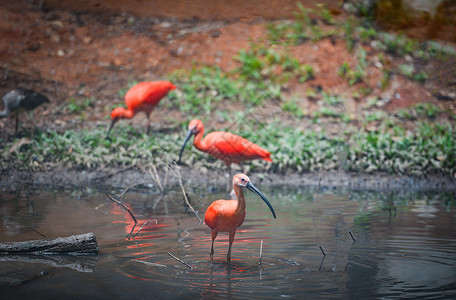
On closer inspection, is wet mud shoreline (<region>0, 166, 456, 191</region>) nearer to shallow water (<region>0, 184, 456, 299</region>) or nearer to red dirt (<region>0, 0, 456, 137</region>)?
shallow water (<region>0, 184, 456, 299</region>)

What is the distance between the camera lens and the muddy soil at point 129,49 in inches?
424

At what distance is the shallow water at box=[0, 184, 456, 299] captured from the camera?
12.3 feet

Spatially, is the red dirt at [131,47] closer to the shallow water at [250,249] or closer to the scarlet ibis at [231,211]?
the shallow water at [250,249]

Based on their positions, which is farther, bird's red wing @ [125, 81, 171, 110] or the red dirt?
the red dirt

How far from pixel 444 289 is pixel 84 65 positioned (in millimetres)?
9513

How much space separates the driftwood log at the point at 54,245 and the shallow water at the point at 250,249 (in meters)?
0.07

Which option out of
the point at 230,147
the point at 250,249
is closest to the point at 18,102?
the point at 230,147

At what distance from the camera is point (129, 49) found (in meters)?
12.3

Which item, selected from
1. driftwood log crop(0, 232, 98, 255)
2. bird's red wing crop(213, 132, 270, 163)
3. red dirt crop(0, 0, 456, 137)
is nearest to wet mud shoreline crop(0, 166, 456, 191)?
bird's red wing crop(213, 132, 270, 163)

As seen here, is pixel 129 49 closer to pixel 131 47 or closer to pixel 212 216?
pixel 131 47

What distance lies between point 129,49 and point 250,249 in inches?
330

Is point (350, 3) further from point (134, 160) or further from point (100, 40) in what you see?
point (134, 160)

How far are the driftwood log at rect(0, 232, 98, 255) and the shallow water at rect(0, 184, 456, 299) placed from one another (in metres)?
0.07

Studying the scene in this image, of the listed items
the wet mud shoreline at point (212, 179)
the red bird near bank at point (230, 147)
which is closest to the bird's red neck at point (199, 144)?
the red bird near bank at point (230, 147)
